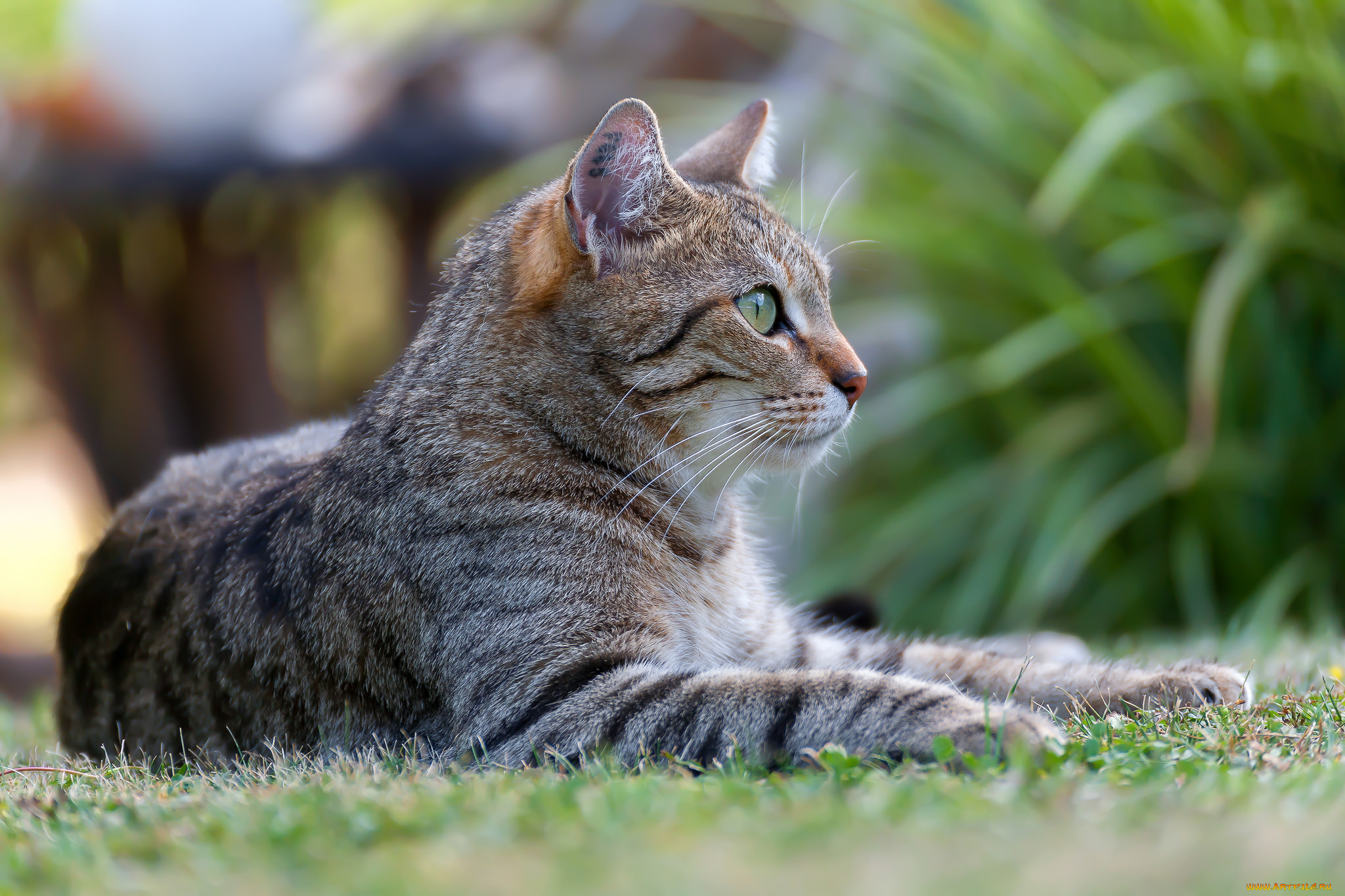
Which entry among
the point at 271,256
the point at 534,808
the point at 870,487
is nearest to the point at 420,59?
the point at 271,256

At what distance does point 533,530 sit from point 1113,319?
3570mm

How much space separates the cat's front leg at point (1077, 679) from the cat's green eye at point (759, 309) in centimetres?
97

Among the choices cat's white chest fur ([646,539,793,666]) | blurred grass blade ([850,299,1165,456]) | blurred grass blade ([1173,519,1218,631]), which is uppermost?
blurred grass blade ([850,299,1165,456])

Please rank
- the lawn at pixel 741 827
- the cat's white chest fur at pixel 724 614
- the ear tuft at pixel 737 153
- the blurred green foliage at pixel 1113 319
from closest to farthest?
1. the lawn at pixel 741 827
2. the cat's white chest fur at pixel 724 614
3. the ear tuft at pixel 737 153
4. the blurred green foliage at pixel 1113 319

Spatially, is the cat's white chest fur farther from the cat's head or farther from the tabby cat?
the cat's head

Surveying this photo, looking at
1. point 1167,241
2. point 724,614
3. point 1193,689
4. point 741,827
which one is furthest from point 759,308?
point 1167,241

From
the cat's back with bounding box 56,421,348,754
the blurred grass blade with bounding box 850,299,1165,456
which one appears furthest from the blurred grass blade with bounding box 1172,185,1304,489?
the cat's back with bounding box 56,421,348,754

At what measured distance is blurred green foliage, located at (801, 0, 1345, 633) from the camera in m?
4.84

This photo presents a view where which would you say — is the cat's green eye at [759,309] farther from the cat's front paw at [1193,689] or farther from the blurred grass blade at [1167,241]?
the blurred grass blade at [1167,241]

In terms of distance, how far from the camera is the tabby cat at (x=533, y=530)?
8.25 feet

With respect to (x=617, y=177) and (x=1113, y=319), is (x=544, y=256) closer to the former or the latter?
(x=617, y=177)

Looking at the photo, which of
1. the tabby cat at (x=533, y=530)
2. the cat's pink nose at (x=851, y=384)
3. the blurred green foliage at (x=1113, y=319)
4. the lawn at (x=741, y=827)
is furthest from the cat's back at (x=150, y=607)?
the blurred green foliage at (x=1113, y=319)

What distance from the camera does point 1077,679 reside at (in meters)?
2.72

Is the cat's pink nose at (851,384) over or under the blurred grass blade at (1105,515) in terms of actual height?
over
